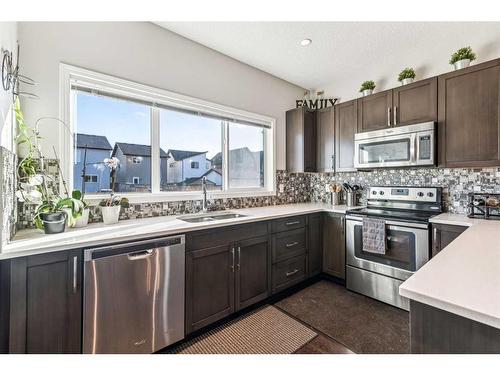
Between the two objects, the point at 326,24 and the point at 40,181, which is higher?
the point at 326,24

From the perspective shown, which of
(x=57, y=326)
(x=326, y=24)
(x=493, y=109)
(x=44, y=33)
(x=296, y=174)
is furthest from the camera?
(x=296, y=174)

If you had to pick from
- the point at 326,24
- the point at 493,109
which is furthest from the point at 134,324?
the point at 493,109

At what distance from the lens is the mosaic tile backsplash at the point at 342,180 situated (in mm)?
2204

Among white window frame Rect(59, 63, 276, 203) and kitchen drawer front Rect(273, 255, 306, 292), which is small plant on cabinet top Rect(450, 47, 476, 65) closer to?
white window frame Rect(59, 63, 276, 203)

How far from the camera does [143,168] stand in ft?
7.59

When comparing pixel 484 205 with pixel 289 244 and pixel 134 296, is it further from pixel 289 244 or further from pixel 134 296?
pixel 134 296

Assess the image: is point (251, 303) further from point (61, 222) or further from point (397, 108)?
point (397, 108)

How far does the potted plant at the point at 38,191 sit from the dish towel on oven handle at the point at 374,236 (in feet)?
8.45

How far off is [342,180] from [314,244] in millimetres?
1111

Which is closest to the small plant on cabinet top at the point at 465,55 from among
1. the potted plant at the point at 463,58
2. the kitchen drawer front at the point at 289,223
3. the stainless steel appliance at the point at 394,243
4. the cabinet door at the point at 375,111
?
the potted plant at the point at 463,58

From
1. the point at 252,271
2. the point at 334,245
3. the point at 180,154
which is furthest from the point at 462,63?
the point at 180,154

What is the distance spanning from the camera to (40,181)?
59.5 inches

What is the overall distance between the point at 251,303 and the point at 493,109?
2.72 m

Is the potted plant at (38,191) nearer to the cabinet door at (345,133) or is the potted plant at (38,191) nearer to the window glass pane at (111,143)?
the window glass pane at (111,143)
